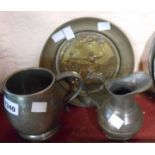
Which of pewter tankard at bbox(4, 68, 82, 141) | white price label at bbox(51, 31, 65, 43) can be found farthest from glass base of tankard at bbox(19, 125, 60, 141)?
white price label at bbox(51, 31, 65, 43)

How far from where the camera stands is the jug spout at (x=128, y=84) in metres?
0.69

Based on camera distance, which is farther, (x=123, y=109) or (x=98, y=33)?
(x=98, y=33)

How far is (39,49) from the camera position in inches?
33.3

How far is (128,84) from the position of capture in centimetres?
71

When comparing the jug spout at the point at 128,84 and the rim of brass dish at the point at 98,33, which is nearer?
the jug spout at the point at 128,84

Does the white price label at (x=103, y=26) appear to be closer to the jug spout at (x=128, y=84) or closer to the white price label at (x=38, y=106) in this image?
the jug spout at (x=128, y=84)

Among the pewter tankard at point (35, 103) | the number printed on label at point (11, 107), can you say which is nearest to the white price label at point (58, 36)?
the pewter tankard at point (35, 103)

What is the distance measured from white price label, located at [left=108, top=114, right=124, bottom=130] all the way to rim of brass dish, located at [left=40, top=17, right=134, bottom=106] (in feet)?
0.53

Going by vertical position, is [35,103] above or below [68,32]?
below

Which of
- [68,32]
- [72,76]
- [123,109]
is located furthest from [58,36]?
[123,109]

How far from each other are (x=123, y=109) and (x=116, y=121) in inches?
1.3

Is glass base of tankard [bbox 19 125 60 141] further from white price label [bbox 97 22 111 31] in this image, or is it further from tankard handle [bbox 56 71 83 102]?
white price label [bbox 97 22 111 31]

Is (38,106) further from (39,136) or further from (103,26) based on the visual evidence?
(103,26)
